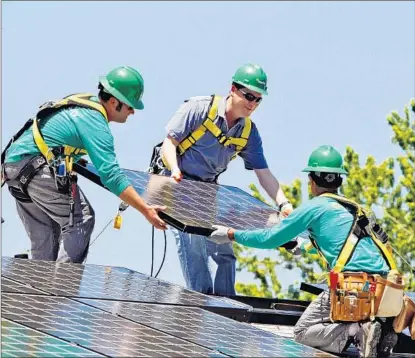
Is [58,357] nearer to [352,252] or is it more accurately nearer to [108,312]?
[108,312]

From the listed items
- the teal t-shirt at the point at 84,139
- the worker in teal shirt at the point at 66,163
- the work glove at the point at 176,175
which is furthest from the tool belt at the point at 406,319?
the work glove at the point at 176,175

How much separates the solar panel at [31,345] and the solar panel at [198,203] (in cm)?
328

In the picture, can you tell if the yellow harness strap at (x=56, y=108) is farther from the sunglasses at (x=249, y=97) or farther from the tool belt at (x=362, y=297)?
the tool belt at (x=362, y=297)

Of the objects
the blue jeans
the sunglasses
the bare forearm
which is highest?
the sunglasses

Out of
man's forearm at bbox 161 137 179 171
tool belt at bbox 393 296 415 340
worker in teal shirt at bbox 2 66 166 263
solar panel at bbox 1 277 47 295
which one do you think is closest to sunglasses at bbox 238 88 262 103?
man's forearm at bbox 161 137 179 171

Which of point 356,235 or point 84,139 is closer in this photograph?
point 356,235

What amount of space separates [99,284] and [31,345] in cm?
301

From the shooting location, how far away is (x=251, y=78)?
14.9 metres

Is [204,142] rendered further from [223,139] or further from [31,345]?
[31,345]

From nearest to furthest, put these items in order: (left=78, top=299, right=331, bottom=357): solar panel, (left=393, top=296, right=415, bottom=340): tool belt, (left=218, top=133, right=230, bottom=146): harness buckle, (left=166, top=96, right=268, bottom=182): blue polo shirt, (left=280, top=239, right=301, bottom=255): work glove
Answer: (left=78, top=299, right=331, bottom=357): solar panel < (left=393, top=296, right=415, bottom=340): tool belt < (left=280, top=239, right=301, bottom=255): work glove < (left=166, top=96, right=268, bottom=182): blue polo shirt < (left=218, top=133, right=230, bottom=146): harness buckle

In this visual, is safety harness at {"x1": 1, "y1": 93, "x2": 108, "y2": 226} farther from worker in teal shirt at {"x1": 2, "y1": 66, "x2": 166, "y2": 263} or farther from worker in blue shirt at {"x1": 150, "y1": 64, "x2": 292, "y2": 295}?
worker in blue shirt at {"x1": 150, "y1": 64, "x2": 292, "y2": 295}

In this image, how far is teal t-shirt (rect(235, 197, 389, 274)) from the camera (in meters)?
12.2

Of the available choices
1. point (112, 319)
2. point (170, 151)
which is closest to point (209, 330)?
point (112, 319)

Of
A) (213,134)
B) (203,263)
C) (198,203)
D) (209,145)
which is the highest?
(213,134)
